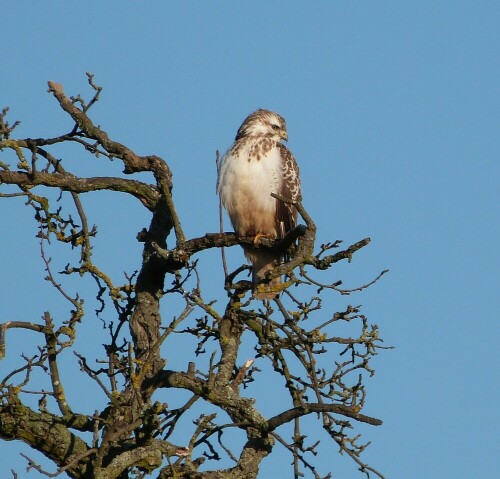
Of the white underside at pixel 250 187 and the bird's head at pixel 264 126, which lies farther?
the bird's head at pixel 264 126

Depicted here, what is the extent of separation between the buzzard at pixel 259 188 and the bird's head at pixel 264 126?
34 millimetres

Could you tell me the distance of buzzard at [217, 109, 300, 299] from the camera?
7.61 meters

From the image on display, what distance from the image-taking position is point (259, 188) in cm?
761

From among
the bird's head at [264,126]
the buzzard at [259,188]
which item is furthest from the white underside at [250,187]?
the bird's head at [264,126]

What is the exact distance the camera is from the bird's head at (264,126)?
8.04 metres

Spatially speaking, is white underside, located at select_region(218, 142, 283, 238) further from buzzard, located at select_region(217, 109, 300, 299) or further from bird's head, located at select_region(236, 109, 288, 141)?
bird's head, located at select_region(236, 109, 288, 141)

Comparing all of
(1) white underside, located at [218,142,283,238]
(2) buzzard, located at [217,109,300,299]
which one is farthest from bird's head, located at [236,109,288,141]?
(1) white underside, located at [218,142,283,238]

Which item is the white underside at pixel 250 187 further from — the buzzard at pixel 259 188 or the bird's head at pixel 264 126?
the bird's head at pixel 264 126

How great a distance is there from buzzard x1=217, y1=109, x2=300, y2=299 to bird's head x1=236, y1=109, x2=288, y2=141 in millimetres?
34

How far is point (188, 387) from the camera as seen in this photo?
549cm

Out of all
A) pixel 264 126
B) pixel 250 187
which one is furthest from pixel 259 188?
pixel 264 126

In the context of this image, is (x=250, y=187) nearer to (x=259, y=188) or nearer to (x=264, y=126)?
(x=259, y=188)

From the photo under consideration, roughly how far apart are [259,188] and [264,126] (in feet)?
2.42

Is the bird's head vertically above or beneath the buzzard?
above
